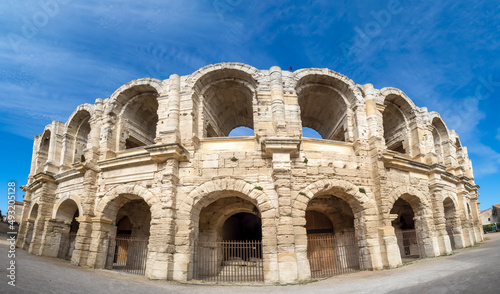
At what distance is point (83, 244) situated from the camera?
10172 millimetres

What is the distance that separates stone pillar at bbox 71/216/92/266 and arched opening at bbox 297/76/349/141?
9.23 meters

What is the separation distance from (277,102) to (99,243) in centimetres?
791

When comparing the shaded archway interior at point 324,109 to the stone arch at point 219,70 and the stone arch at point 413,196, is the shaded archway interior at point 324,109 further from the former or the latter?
the stone arch at point 413,196

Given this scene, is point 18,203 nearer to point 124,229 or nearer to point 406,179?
point 124,229

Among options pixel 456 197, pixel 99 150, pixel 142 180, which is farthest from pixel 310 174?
pixel 456 197

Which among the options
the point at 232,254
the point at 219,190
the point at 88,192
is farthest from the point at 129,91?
the point at 232,254

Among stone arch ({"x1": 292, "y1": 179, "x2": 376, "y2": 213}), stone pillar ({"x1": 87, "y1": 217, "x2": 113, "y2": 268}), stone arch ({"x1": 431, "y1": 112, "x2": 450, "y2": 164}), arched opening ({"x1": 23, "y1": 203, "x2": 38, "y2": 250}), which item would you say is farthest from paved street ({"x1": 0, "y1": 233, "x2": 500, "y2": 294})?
arched opening ({"x1": 23, "y1": 203, "x2": 38, "y2": 250})

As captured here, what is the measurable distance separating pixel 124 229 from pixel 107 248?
3.96 m

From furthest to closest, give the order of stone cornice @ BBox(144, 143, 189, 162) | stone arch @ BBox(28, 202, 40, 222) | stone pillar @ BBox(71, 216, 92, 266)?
stone arch @ BBox(28, 202, 40, 222) → stone pillar @ BBox(71, 216, 92, 266) → stone cornice @ BBox(144, 143, 189, 162)

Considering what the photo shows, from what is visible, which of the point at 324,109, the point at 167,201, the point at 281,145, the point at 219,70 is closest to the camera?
the point at 167,201

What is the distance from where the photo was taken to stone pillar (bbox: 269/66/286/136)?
9688 millimetres

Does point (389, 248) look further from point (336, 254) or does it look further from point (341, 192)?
point (336, 254)

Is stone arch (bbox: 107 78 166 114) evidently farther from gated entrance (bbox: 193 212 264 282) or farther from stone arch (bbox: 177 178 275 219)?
gated entrance (bbox: 193 212 264 282)

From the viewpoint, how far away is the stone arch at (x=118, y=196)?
964 cm
